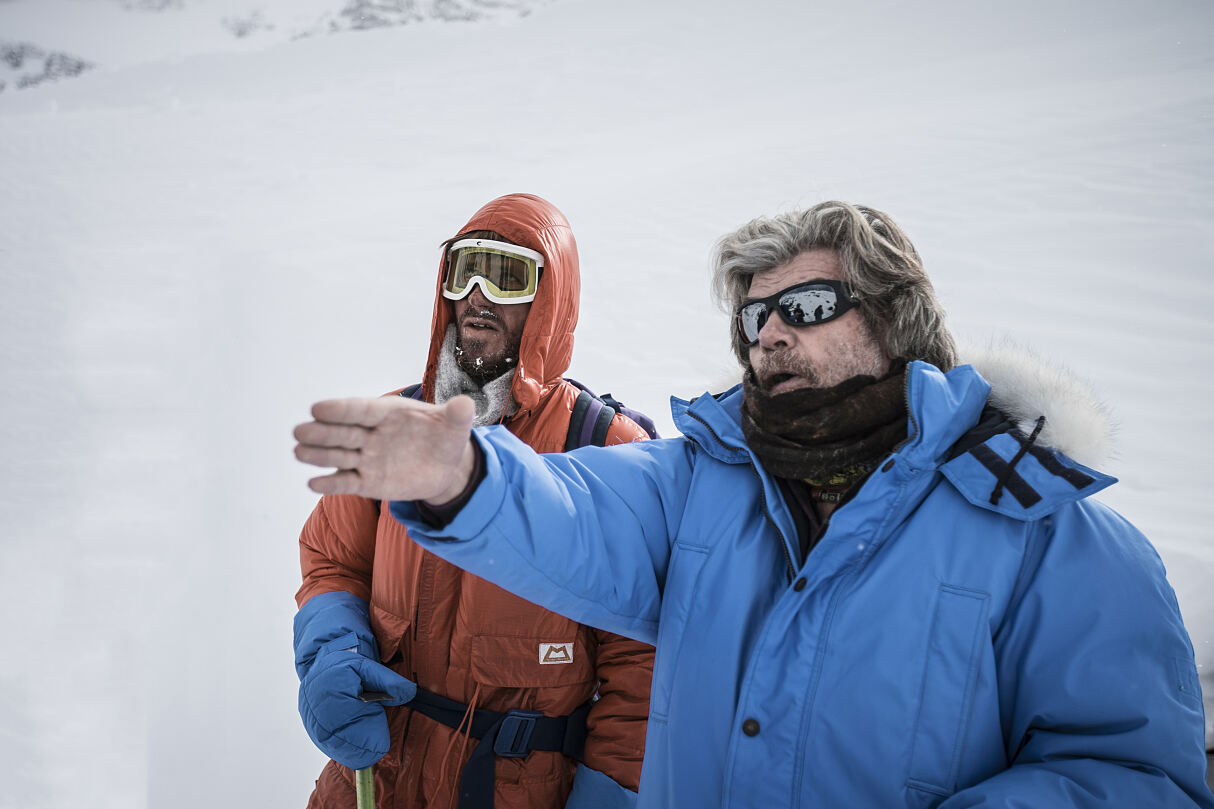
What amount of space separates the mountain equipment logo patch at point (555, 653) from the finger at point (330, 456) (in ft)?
3.04

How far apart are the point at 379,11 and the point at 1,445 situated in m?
26.2

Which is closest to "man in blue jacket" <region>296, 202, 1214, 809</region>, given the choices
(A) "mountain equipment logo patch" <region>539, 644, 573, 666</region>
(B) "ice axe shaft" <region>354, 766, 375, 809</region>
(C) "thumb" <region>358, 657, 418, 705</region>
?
(A) "mountain equipment logo patch" <region>539, 644, 573, 666</region>

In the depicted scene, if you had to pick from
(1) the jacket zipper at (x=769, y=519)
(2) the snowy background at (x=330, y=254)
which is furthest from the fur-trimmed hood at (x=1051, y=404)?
(2) the snowy background at (x=330, y=254)

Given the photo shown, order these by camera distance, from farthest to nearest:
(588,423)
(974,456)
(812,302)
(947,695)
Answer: (588,423) < (812,302) < (974,456) < (947,695)

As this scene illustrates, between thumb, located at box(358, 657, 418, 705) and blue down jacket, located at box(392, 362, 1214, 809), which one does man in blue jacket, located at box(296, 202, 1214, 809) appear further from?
thumb, located at box(358, 657, 418, 705)

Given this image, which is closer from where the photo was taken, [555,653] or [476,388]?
[555,653]

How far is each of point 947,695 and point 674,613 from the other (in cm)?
49

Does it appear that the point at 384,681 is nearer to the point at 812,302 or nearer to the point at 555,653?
the point at 555,653

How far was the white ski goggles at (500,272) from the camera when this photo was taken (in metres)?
2.21

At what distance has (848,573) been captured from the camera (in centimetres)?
125

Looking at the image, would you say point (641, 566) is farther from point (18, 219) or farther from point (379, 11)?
point (379, 11)

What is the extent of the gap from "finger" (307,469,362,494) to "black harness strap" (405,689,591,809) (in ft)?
3.15

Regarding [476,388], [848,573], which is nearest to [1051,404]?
[848,573]

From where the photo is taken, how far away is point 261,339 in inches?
264
